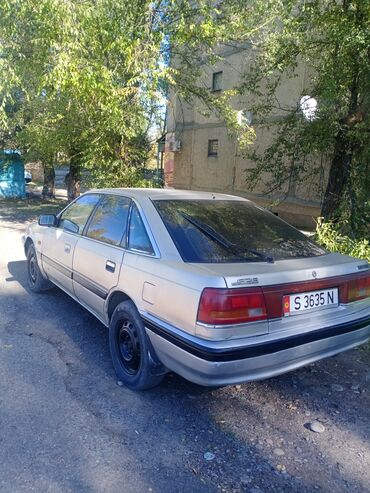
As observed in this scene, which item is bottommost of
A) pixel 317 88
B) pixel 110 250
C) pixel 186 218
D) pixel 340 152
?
pixel 110 250

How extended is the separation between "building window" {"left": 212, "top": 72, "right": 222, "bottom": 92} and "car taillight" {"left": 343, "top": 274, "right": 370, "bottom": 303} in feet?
46.2

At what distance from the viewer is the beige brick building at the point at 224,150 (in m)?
→ 11.6

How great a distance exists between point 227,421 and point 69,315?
2418 millimetres

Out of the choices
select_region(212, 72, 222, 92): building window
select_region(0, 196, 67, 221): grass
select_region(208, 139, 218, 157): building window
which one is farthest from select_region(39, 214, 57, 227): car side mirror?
select_region(212, 72, 222, 92): building window

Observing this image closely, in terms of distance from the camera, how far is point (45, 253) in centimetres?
474

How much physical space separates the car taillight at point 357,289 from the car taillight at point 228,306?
862 millimetres

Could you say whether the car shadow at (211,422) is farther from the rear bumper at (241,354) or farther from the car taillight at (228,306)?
the car taillight at (228,306)

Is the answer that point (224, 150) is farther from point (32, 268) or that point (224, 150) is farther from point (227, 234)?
point (227, 234)

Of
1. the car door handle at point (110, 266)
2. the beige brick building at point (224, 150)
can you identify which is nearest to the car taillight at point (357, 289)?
the car door handle at point (110, 266)

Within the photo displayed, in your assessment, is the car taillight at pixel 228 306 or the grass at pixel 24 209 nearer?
the car taillight at pixel 228 306

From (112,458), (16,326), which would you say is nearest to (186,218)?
(112,458)

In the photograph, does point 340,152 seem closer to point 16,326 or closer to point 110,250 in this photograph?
point 110,250

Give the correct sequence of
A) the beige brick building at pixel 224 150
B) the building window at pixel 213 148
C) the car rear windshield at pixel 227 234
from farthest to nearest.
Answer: the building window at pixel 213 148
the beige brick building at pixel 224 150
the car rear windshield at pixel 227 234

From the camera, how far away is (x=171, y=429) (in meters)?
2.63
